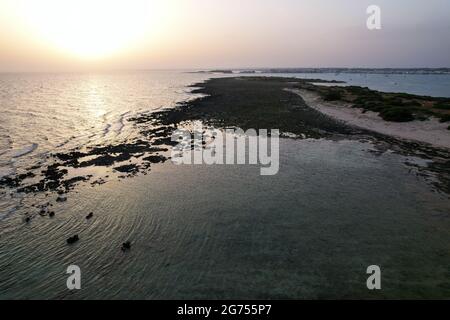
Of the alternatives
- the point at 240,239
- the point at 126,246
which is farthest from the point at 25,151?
the point at 240,239

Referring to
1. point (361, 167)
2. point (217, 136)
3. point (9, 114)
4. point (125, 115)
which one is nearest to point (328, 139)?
point (361, 167)

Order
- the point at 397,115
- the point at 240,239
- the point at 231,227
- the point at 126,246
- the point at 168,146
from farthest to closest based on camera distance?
the point at 397,115, the point at 168,146, the point at 231,227, the point at 240,239, the point at 126,246

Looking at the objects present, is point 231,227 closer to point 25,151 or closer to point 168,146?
point 168,146

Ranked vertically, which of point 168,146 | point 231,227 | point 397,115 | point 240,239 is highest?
point 397,115

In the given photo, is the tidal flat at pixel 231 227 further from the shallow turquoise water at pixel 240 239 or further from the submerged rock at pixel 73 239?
the submerged rock at pixel 73 239

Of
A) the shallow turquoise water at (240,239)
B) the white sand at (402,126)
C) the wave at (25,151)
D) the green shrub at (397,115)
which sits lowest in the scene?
the shallow turquoise water at (240,239)

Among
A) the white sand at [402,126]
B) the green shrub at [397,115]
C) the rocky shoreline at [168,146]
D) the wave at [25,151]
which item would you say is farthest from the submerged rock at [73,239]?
the green shrub at [397,115]

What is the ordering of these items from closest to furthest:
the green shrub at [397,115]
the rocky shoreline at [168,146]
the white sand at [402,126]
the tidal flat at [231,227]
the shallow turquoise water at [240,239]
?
the shallow turquoise water at [240,239]
the tidal flat at [231,227]
the rocky shoreline at [168,146]
the white sand at [402,126]
the green shrub at [397,115]

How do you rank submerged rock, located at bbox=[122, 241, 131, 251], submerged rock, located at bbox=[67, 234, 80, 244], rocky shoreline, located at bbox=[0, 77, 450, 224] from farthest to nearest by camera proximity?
rocky shoreline, located at bbox=[0, 77, 450, 224] < submerged rock, located at bbox=[67, 234, 80, 244] < submerged rock, located at bbox=[122, 241, 131, 251]

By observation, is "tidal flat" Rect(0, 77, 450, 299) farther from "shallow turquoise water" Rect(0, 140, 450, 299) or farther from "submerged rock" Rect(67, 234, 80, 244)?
"submerged rock" Rect(67, 234, 80, 244)

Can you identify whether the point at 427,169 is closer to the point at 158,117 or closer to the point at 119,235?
the point at 119,235

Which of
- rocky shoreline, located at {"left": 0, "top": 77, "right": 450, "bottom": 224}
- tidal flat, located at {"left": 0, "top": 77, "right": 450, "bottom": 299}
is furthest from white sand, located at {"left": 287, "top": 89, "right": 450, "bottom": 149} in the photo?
tidal flat, located at {"left": 0, "top": 77, "right": 450, "bottom": 299}
